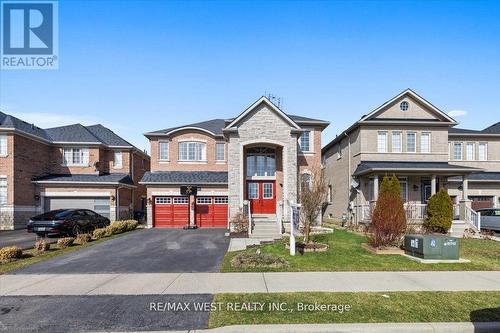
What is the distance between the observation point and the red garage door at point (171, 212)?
25.0 m

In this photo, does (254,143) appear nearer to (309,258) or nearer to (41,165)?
(309,258)

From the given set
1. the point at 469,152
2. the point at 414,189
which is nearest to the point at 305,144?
the point at 414,189

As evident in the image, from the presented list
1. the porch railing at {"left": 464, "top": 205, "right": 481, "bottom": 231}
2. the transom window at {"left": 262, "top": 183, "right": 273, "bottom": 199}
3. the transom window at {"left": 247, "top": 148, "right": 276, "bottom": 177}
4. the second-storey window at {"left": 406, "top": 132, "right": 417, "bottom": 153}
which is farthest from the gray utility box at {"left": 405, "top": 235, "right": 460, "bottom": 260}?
the second-storey window at {"left": 406, "top": 132, "right": 417, "bottom": 153}

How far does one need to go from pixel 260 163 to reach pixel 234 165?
2713mm

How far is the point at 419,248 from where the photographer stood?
11.8 meters

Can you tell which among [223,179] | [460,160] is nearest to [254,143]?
[223,179]

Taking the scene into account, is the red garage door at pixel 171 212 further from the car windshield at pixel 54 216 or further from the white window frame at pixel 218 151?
the car windshield at pixel 54 216

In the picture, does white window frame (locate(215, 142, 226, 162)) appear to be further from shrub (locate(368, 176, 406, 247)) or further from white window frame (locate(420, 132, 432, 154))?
shrub (locate(368, 176, 406, 247))

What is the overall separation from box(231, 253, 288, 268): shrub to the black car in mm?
12046

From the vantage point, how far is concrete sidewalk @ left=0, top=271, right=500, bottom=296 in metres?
8.12

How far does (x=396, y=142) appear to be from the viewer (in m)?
23.4

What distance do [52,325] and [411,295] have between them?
24.3 feet

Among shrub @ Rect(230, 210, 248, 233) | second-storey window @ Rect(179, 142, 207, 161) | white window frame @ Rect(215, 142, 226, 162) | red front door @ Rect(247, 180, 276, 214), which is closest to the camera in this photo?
shrub @ Rect(230, 210, 248, 233)

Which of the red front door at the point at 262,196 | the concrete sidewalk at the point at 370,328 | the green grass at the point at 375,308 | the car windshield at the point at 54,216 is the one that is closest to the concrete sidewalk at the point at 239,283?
the green grass at the point at 375,308
